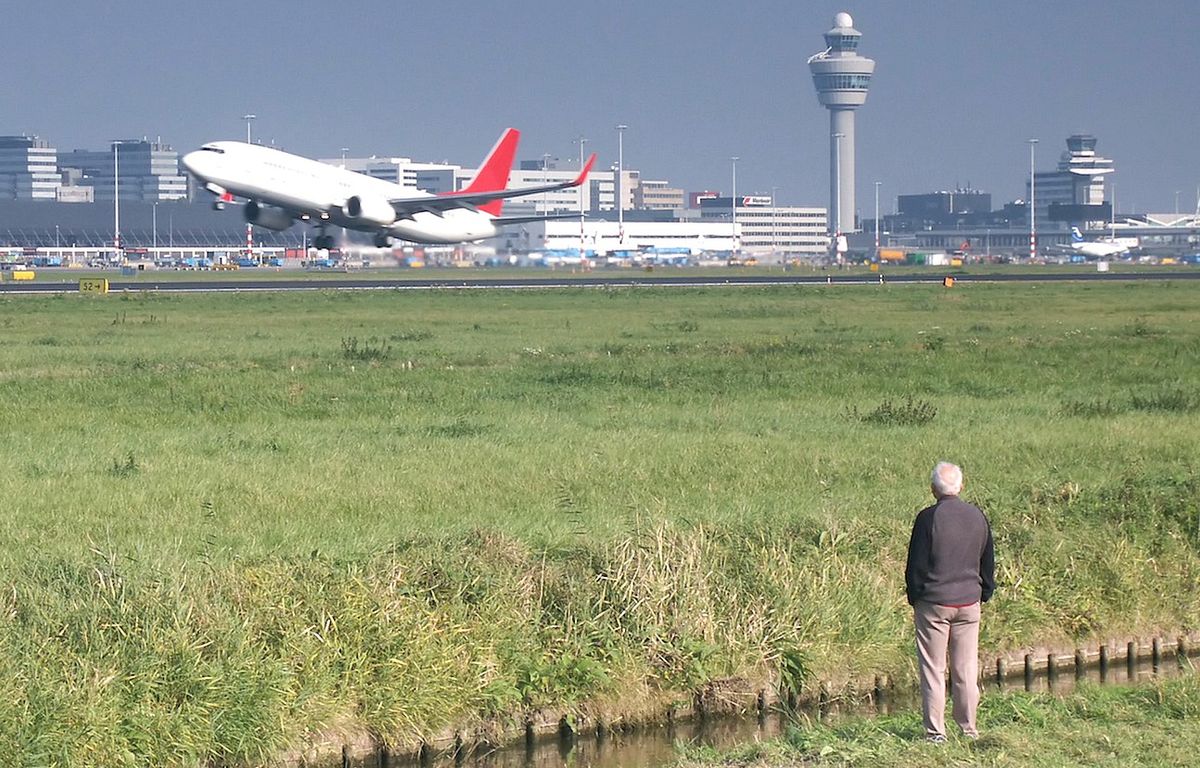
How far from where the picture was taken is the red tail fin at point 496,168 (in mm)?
127688

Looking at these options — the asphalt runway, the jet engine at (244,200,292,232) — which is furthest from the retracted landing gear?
the asphalt runway

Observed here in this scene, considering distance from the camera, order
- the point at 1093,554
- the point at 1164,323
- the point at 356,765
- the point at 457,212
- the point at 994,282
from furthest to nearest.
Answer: the point at 994,282 → the point at 457,212 → the point at 1164,323 → the point at 1093,554 → the point at 356,765

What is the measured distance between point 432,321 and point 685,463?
4730 cm

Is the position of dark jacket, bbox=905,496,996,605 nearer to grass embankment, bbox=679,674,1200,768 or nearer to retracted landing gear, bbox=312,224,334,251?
grass embankment, bbox=679,674,1200,768

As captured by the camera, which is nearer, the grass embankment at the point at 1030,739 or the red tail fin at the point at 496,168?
the grass embankment at the point at 1030,739

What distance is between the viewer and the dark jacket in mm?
13688

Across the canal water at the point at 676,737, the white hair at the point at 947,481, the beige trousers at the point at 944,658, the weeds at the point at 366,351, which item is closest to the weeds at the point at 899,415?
the canal water at the point at 676,737

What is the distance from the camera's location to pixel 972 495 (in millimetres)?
23875

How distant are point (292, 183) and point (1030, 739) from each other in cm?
8714

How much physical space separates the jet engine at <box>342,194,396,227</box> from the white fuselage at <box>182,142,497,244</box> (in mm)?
63

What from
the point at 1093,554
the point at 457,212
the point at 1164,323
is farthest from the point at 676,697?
the point at 457,212

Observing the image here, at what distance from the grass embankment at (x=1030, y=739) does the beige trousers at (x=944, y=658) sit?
22cm

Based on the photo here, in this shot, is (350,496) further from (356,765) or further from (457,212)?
(457,212)

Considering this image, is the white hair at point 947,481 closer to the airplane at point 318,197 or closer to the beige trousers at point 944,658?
the beige trousers at point 944,658
